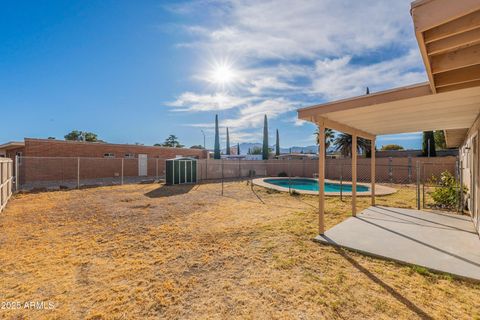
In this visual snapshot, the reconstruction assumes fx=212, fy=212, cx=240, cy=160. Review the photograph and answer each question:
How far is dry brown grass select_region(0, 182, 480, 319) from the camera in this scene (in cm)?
236

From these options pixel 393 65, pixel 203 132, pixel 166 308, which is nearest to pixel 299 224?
pixel 166 308

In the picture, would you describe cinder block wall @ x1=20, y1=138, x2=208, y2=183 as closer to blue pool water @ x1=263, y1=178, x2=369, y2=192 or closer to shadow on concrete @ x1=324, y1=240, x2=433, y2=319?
blue pool water @ x1=263, y1=178, x2=369, y2=192

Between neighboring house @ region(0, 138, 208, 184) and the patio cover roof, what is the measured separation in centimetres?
1486

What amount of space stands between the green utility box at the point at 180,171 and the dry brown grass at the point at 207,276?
906 centimetres

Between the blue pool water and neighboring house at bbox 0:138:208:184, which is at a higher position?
neighboring house at bbox 0:138:208:184

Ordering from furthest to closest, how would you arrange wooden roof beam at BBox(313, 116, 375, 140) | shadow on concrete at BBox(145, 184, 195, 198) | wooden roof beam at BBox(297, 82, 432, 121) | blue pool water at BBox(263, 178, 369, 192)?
blue pool water at BBox(263, 178, 369, 192)
shadow on concrete at BBox(145, 184, 195, 198)
wooden roof beam at BBox(313, 116, 375, 140)
wooden roof beam at BBox(297, 82, 432, 121)

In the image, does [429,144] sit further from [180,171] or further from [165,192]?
[165,192]

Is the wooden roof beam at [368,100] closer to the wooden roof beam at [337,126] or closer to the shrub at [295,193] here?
the wooden roof beam at [337,126]

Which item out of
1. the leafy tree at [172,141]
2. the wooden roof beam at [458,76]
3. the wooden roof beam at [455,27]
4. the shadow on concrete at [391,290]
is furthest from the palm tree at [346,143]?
the leafy tree at [172,141]

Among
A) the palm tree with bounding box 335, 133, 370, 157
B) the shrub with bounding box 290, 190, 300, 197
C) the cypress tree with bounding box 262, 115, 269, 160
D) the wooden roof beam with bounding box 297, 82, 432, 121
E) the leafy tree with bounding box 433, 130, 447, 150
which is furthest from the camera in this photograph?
the cypress tree with bounding box 262, 115, 269, 160

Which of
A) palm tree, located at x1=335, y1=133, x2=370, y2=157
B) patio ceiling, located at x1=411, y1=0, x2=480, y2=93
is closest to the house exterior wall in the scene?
patio ceiling, located at x1=411, y1=0, x2=480, y2=93

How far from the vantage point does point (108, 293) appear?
2682mm

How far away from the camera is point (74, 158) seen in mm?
14695

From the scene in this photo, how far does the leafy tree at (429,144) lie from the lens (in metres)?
19.3
